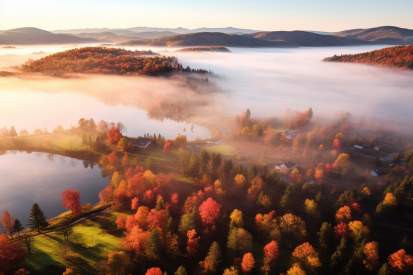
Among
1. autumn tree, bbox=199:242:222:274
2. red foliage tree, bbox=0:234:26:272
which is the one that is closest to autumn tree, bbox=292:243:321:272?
autumn tree, bbox=199:242:222:274

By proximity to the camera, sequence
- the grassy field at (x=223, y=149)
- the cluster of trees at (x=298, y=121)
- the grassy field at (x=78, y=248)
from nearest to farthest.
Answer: the grassy field at (x=78, y=248) < the grassy field at (x=223, y=149) < the cluster of trees at (x=298, y=121)

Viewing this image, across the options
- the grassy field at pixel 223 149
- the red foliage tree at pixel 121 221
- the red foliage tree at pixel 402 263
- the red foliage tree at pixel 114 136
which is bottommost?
the red foliage tree at pixel 402 263

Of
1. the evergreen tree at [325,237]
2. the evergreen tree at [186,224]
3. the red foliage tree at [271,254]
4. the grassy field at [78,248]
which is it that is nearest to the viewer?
the grassy field at [78,248]

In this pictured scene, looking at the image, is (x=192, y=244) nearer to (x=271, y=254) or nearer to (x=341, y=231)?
(x=271, y=254)

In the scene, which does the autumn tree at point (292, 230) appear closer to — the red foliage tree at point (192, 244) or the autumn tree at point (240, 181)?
the autumn tree at point (240, 181)

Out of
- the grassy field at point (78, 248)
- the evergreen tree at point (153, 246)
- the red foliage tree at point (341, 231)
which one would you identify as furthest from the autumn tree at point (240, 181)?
the grassy field at point (78, 248)

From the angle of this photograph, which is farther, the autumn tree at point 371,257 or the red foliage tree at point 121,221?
the red foliage tree at point 121,221

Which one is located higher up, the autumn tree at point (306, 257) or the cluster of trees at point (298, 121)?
the cluster of trees at point (298, 121)
